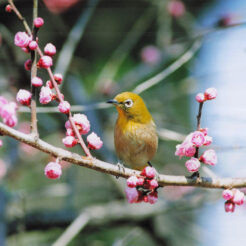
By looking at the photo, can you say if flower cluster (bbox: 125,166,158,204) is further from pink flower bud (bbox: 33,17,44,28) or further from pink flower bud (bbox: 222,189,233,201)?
pink flower bud (bbox: 33,17,44,28)

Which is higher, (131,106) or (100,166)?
(131,106)

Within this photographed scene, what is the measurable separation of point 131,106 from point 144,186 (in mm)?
1515

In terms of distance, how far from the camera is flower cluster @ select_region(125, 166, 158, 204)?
6.01 feet

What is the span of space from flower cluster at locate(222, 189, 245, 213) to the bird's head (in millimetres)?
1442

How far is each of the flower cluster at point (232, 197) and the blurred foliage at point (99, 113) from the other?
A: 1.12m

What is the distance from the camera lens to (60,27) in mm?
4605

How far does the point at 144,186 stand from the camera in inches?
75.2

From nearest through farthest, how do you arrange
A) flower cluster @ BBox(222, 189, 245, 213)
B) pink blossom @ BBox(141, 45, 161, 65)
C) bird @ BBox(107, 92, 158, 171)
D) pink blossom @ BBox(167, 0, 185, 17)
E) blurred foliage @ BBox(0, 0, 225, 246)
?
flower cluster @ BBox(222, 189, 245, 213)
bird @ BBox(107, 92, 158, 171)
blurred foliage @ BBox(0, 0, 225, 246)
pink blossom @ BBox(141, 45, 161, 65)
pink blossom @ BBox(167, 0, 185, 17)

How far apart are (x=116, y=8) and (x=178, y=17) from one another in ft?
7.69

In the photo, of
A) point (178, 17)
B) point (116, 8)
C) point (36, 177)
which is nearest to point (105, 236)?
point (36, 177)

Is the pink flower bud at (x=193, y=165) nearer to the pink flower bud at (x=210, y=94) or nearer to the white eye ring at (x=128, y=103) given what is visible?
the pink flower bud at (x=210, y=94)

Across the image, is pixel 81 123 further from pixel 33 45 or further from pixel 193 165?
pixel 193 165

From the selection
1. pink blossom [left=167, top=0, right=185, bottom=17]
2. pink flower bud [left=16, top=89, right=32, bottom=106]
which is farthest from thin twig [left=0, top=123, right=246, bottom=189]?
pink blossom [left=167, top=0, right=185, bottom=17]

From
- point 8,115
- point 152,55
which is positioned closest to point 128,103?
point 8,115
